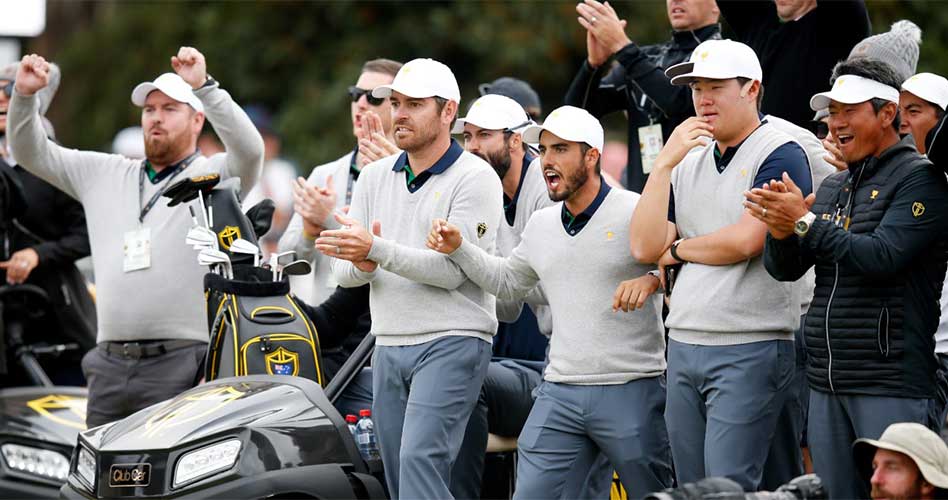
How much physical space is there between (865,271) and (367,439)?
2580 millimetres

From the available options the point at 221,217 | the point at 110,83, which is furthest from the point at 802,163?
the point at 110,83

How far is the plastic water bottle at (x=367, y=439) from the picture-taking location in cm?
749

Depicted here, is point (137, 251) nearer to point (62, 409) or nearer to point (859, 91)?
point (62, 409)

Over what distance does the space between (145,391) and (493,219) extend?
255 cm

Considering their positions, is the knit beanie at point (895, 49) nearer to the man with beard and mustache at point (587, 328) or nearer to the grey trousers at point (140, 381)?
the man with beard and mustache at point (587, 328)

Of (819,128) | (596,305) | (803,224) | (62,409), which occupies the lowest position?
(62,409)

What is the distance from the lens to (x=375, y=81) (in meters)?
9.37

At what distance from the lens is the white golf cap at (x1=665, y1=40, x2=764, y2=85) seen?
660cm

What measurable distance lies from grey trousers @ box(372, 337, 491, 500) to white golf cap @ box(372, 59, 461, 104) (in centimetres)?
113

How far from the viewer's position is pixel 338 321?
8.27m

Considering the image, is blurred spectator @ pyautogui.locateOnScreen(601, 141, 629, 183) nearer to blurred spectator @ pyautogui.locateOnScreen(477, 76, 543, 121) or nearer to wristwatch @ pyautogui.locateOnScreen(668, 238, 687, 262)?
blurred spectator @ pyautogui.locateOnScreen(477, 76, 543, 121)

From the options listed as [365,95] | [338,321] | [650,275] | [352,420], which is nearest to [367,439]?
[352,420]

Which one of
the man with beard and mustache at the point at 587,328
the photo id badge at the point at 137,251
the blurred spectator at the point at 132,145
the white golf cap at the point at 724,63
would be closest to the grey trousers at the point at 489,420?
the man with beard and mustache at the point at 587,328

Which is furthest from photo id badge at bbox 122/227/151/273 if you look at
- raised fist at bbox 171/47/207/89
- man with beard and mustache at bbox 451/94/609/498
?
man with beard and mustache at bbox 451/94/609/498
